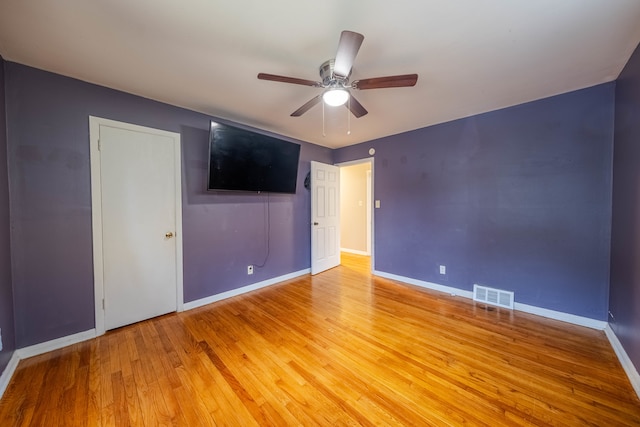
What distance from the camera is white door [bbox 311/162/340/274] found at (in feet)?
13.3

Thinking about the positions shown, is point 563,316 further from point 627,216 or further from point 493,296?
point 627,216

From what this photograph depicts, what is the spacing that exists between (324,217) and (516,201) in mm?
2723

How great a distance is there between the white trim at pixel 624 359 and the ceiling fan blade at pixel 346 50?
9.16ft

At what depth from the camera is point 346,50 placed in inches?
54.2

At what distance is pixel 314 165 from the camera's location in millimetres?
4016

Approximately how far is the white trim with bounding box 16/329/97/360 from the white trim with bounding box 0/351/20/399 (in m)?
0.05

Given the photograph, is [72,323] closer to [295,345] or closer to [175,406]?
[175,406]

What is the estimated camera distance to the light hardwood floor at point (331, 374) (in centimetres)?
138

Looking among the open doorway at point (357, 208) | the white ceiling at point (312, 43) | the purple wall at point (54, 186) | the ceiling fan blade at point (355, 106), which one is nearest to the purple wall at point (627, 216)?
the white ceiling at point (312, 43)

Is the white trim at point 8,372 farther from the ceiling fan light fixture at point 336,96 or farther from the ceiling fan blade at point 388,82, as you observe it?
the ceiling fan blade at point 388,82

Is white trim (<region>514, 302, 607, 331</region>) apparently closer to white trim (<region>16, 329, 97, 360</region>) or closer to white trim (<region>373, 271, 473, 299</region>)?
white trim (<region>373, 271, 473, 299</region>)

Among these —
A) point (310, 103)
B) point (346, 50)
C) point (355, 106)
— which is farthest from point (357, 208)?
point (346, 50)

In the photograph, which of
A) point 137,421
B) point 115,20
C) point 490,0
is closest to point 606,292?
point 490,0

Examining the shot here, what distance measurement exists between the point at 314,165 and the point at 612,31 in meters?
3.24
